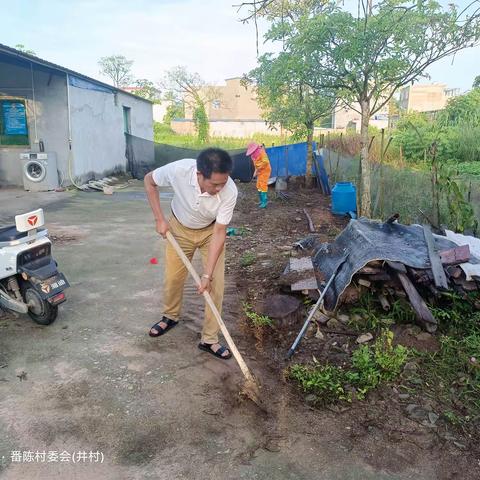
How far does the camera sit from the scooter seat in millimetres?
3443

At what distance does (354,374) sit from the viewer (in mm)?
2969

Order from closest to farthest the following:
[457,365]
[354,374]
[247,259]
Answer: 1. [354,374]
2. [457,365]
3. [247,259]

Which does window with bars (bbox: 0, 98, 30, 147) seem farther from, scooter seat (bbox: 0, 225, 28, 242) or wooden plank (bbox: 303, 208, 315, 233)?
scooter seat (bbox: 0, 225, 28, 242)

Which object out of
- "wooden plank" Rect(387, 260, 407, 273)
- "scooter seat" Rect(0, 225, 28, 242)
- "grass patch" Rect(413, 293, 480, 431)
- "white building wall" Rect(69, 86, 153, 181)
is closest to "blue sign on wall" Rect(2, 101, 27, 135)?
"white building wall" Rect(69, 86, 153, 181)

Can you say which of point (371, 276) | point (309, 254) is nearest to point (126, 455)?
point (371, 276)

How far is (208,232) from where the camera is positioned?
3301 millimetres

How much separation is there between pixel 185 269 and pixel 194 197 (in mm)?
648

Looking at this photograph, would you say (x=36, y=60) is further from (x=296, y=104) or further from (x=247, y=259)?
(x=247, y=259)

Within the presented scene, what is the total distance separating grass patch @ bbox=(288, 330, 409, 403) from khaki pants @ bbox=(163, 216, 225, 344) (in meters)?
0.68

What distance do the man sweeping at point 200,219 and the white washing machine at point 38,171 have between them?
28.2 ft

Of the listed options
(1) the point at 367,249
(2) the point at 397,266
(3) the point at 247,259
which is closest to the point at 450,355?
(2) the point at 397,266

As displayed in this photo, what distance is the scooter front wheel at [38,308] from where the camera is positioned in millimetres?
3479

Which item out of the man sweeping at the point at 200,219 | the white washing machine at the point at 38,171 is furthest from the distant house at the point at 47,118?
the man sweeping at the point at 200,219

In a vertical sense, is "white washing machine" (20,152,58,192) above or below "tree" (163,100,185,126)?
below
